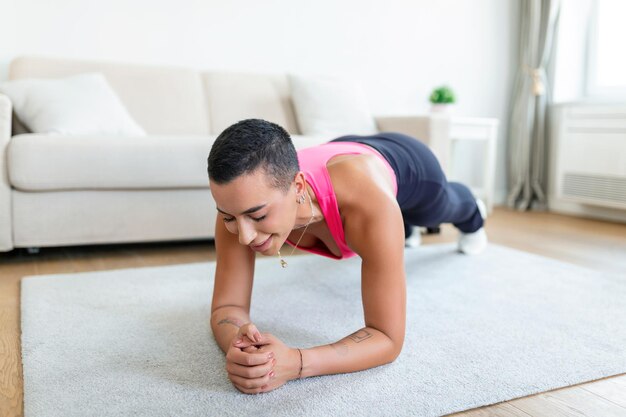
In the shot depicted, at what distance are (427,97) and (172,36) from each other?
193 centimetres

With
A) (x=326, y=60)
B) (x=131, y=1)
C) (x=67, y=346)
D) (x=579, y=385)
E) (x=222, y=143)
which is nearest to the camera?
(x=222, y=143)

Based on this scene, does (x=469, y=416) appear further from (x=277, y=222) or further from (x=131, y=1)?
(x=131, y=1)

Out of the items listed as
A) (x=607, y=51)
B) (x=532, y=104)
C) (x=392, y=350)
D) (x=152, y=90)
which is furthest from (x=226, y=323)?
(x=607, y=51)

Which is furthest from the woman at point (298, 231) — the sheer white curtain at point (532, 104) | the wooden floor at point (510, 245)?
the sheer white curtain at point (532, 104)

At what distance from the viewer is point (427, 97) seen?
425cm

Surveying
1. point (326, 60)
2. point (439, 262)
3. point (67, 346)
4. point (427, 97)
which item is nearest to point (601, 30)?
point (427, 97)

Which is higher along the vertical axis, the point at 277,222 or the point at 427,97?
the point at 427,97

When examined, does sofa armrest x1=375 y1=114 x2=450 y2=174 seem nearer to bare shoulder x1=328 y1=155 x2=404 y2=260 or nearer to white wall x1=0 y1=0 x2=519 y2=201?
white wall x1=0 y1=0 x2=519 y2=201

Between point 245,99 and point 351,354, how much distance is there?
7.70 feet

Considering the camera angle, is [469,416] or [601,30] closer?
[469,416]

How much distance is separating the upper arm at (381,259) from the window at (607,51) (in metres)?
3.24

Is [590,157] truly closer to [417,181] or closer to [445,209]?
[445,209]

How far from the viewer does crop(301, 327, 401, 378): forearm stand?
1.16 m

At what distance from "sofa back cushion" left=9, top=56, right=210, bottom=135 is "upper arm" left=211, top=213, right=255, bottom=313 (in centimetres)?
183
